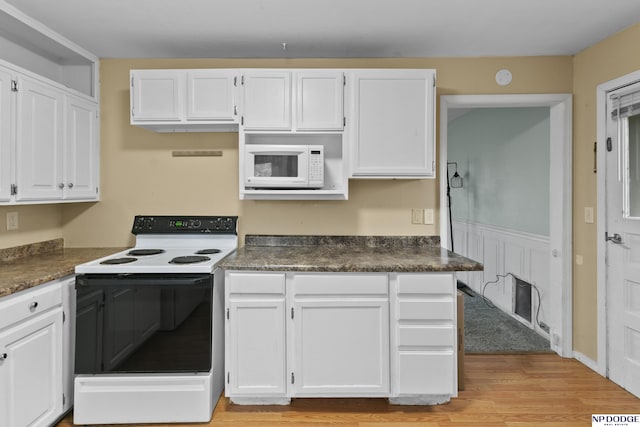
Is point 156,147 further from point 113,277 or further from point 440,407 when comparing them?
point 440,407

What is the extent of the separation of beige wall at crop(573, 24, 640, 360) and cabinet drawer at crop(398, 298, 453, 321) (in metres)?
1.31

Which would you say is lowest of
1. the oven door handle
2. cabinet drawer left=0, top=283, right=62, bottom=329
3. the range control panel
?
cabinet drawer left=0, top=283, right=62, bottom=329

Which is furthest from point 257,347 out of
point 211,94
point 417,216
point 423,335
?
point 211,94

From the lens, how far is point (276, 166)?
251 centimetres

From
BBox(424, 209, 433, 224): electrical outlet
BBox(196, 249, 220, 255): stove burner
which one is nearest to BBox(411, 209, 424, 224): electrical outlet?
BBox(424, 209, 433, 224): electrical outlet

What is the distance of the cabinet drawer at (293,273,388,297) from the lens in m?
2.19

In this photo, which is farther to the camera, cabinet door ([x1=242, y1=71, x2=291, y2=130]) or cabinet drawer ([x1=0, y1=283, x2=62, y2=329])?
cabinet door ([x1=242, y1=71, x2=291, y2=130])

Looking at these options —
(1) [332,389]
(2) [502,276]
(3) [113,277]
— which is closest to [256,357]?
(1) [332,389]

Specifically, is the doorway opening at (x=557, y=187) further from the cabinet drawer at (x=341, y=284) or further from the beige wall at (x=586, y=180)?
the cabinet drawer at (x=341, y=284)

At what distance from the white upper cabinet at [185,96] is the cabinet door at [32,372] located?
52.9 inches

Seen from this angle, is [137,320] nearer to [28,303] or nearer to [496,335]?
[28,303]

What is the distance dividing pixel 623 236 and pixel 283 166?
7.32 ft

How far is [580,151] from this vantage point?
281 cm

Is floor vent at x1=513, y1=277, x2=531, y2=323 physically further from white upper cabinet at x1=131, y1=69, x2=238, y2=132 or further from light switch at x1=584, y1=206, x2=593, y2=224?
white upper cabinet at x1=131, y1=69, x2=238, y2=132
